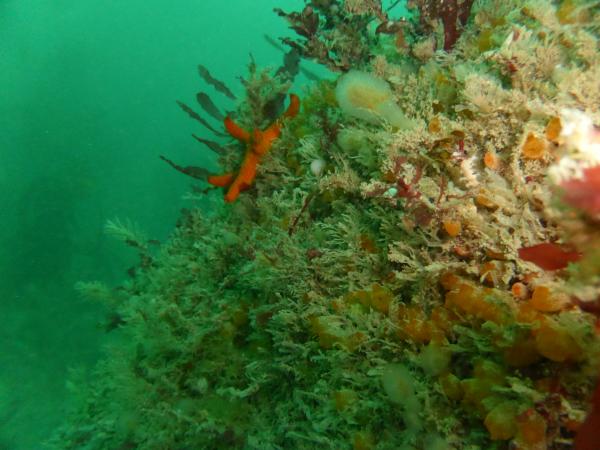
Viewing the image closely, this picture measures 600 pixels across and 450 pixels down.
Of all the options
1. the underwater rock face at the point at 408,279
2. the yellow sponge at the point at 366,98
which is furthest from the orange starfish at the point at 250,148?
the yellow sponge at the point at 366,98

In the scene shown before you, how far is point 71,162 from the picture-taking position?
31.1 feet

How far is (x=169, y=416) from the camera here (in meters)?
2.49

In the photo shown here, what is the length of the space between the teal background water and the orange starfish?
4.95 meters

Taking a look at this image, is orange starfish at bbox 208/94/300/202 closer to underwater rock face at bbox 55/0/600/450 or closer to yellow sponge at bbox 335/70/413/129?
underwater rock face at bbox 55/0/600/450

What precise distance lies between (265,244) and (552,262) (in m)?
A: 1.72

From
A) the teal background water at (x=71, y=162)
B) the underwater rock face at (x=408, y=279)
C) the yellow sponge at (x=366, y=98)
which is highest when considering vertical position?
the teal background water at (x=71, y=162)

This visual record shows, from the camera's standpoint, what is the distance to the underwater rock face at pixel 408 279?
1.37 meters

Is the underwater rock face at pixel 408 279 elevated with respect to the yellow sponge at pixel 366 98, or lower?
lower

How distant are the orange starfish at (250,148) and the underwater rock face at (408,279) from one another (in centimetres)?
8

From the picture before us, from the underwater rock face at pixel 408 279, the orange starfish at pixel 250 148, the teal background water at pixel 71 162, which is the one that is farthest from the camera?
the teal background water at pixel 71 162

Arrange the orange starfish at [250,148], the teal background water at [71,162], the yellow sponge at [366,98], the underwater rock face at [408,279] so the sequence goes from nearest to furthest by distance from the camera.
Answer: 1. the underwater rock face at [408,279]
2. the yellow sponge at [366,98]
3. the orange starfish at [250,148]
4. the teal background water at [71,162]

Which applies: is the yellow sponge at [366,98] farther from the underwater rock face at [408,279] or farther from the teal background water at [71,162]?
the teal background water at [71,162]

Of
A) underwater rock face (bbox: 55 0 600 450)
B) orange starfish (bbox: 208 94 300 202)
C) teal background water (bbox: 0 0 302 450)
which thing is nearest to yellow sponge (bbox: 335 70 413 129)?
underwater rock face (bbox: 55 0 600 450)

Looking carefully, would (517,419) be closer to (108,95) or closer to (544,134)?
(544,134)
